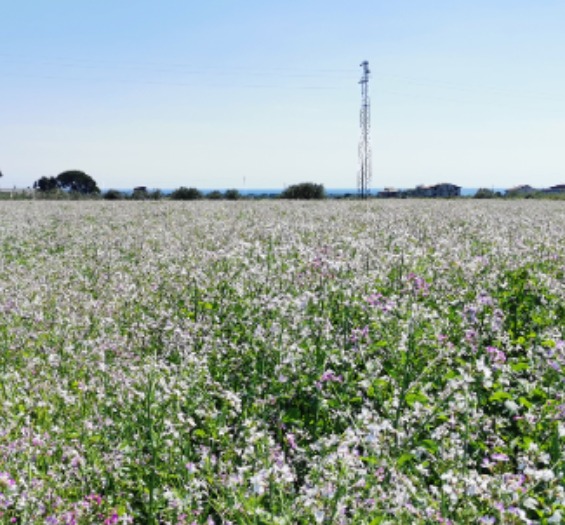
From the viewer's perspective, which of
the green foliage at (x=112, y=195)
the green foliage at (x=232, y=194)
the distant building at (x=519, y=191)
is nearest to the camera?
the green foliage at (x=232, y=194)

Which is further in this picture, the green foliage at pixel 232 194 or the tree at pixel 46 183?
the tree at pixel 46 183

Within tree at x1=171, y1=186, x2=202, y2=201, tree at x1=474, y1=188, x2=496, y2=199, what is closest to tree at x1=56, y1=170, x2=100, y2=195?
tree at x1=171, y1=186, x2=202, y2=201

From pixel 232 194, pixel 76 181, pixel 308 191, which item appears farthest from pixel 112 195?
pixel 76 181

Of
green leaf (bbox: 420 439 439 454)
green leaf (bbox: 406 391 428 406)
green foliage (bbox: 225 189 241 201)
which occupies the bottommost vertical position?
green leaf (bbox: 420 439 439 454)

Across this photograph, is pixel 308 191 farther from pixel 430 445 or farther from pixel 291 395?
pixel 430 445

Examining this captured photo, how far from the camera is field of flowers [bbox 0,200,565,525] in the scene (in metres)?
3.63

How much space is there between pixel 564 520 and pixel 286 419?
240 centimetres

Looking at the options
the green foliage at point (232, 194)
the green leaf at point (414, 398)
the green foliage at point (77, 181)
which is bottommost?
the green leaf at point (414, 398)

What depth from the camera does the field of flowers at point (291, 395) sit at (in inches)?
143

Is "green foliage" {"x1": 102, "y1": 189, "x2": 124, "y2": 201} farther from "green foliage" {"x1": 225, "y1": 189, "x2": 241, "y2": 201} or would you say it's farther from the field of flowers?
the field of flowers

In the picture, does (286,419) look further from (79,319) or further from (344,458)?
(79,319)

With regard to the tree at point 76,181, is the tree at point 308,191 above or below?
below

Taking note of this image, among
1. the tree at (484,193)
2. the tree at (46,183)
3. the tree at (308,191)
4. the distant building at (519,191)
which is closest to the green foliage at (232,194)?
the tree at (308,191)

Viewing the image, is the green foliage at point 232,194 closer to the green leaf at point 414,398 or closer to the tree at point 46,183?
the green leaf at point 414,398
